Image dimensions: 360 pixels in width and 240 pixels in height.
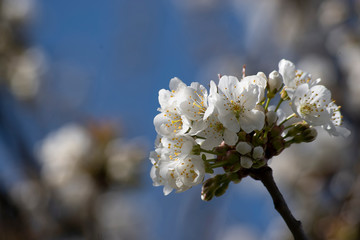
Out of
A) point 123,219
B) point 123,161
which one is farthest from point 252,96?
point 123,219

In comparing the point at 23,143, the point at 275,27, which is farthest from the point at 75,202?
the point at 275,27

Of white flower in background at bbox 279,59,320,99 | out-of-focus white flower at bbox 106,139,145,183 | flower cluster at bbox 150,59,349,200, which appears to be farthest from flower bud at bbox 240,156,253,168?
out-of-focus white flower at bbox 106,139,145,183

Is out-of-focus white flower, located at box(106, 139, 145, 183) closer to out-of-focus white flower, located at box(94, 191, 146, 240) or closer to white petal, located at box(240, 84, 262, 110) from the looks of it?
out-of-focus white flower, located at box(94, 191, 146, 240)

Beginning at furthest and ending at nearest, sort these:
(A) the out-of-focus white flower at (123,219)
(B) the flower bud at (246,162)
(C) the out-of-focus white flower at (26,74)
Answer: (A) the out-of-focus white flower at (123,219) < (C) the out-of-focus white flower at (26,74) < (B) the flower bud at (246,162)

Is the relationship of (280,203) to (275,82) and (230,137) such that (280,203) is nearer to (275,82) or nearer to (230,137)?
(230,137)

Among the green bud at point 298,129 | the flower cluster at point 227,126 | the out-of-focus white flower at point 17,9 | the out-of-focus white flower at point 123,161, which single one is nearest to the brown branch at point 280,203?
the flower cluster at point 227,126

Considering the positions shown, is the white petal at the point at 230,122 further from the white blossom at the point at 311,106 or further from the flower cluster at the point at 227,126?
the white blossom at the point at 311,106

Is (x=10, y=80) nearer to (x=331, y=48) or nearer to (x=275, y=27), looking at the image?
(x=275, y=27)
